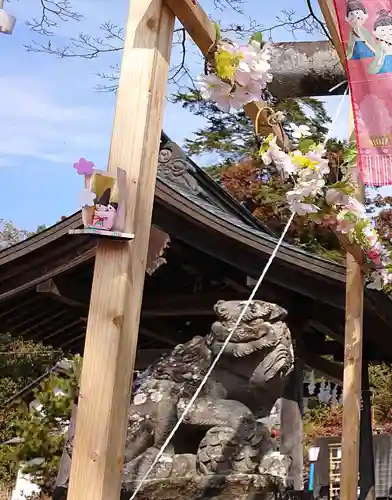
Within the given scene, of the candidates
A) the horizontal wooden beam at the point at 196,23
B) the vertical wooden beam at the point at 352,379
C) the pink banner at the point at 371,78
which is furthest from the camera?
the vertical wooden beam at the point at 352,379

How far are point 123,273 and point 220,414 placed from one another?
191 cm

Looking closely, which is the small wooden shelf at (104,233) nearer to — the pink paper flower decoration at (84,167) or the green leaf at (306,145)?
the pink paper flower decoration at (84,167)

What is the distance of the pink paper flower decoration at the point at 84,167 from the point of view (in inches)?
88.2

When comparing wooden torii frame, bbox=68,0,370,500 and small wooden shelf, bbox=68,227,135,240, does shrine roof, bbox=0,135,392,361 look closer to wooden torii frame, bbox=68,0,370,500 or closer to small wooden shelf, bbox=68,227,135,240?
wooden torii frame, bbox=68,0,370,500

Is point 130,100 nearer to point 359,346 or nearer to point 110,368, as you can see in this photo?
point 110,368

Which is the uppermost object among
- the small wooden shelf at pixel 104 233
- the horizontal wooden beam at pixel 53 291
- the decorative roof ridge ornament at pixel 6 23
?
the horizontal wooden beam at pixel 53 291

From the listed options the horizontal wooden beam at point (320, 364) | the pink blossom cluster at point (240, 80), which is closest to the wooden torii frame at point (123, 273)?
the pink blossom cluster at point (240, 80)

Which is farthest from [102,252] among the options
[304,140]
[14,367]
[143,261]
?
[14,367]

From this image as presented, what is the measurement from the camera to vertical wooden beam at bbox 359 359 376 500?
21.1ft

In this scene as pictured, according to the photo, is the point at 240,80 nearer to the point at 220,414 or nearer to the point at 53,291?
the point at 220,414

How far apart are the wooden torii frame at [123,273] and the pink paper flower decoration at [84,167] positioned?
0.29ft

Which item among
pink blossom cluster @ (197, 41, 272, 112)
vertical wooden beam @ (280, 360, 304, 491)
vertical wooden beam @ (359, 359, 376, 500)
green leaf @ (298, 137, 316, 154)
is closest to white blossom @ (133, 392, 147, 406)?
vertical wooden beam @ (280, 360, 304, 491)

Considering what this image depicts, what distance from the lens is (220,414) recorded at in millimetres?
3936

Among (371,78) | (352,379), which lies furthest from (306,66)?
(352,379)
